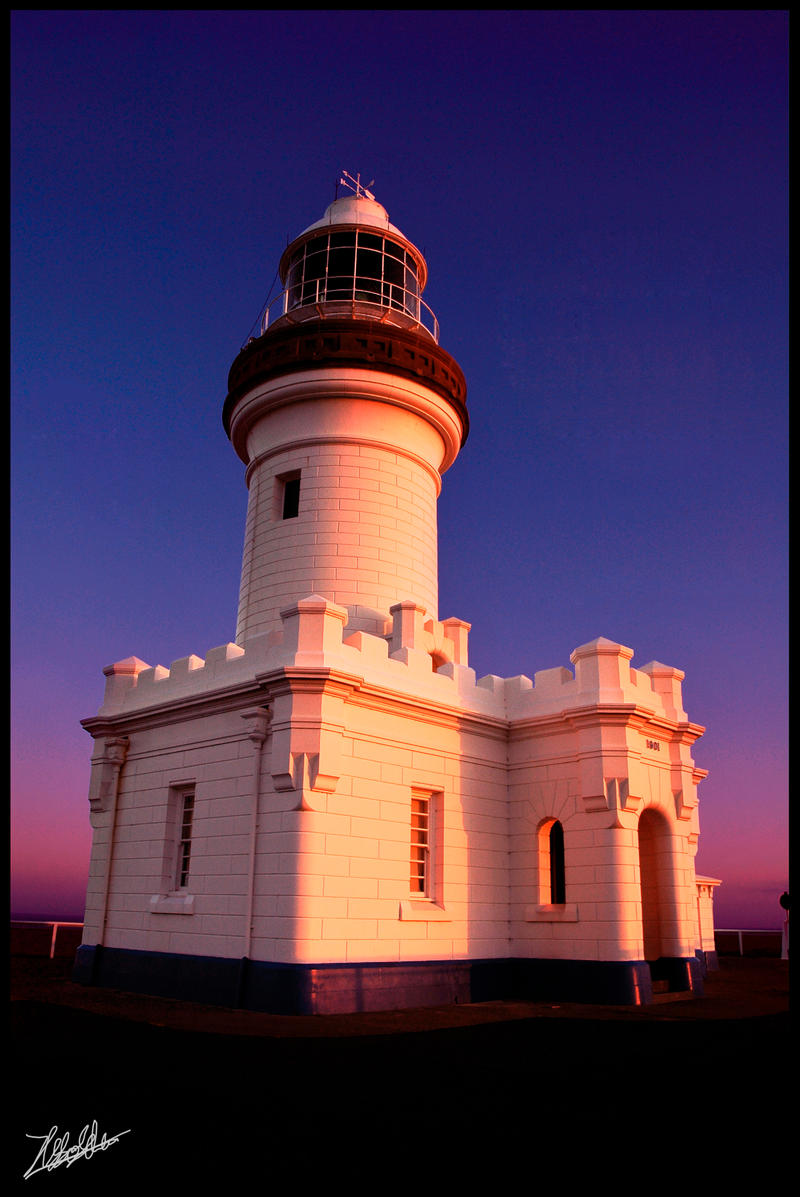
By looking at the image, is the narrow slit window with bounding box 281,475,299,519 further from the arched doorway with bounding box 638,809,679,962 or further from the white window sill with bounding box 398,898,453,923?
the arched doorway with bounding box 638,809,679,962

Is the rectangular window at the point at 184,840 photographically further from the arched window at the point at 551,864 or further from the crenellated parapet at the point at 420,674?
the arched window at the point at 551,864

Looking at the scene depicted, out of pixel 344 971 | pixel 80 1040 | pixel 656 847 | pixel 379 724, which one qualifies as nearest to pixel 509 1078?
pixel 80 1040

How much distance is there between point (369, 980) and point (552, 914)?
3.66 meters

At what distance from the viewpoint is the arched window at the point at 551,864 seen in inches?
574

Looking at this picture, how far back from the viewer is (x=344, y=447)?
691 inches

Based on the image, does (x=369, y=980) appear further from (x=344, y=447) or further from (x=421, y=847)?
(x=344, y=447)

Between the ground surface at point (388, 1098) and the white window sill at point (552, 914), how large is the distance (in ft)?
9.99

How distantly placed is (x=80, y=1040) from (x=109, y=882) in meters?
6.98

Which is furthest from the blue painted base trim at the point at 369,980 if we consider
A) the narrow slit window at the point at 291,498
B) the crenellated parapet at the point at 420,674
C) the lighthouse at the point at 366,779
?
the narrow slit window at the point at 291,498

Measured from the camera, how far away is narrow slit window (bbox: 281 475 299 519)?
1775 cm

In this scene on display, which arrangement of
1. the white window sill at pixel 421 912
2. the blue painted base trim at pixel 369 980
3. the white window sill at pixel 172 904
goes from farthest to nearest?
the white window sill at pixel 172 904 < the white window sill at pixel 421 912 < the blue painted base trim at pixel 369 980

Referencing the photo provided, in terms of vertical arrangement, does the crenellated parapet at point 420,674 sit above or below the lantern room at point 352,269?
below
